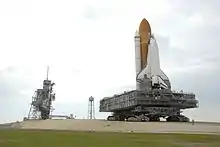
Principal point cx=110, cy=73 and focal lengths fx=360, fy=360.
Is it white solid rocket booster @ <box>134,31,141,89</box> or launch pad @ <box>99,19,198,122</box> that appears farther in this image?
white solid rocket booster @ <box>134,31,141,89</box>

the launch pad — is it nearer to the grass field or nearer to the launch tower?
the launch tower

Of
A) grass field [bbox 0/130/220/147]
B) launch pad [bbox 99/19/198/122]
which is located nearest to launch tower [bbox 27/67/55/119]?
launch pad [bbox 99/19/198/122]

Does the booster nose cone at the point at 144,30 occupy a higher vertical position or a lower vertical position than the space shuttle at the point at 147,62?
higher

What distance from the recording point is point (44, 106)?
110375mm

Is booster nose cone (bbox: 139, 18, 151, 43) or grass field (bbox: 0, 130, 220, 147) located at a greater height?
booster nose cone (bbox: 139, 18, 151, 43)

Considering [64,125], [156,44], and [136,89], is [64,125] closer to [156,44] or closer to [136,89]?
[136,89]

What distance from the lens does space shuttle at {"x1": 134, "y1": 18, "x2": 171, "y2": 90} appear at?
9694 centimetres

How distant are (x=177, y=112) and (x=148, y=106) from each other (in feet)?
28.8

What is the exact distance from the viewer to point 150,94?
310 feet

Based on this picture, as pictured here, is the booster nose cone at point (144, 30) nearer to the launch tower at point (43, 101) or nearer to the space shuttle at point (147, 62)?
the space shuttle at point (147, 62)

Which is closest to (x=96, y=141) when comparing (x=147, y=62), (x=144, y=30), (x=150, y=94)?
(x=150, y=94)

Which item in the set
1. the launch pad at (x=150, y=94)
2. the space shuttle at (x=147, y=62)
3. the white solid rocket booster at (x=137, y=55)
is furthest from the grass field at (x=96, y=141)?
the white solid rocket booster at (x=137, y=55)

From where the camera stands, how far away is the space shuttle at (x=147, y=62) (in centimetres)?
9694

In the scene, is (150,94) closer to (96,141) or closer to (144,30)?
(144,30)
